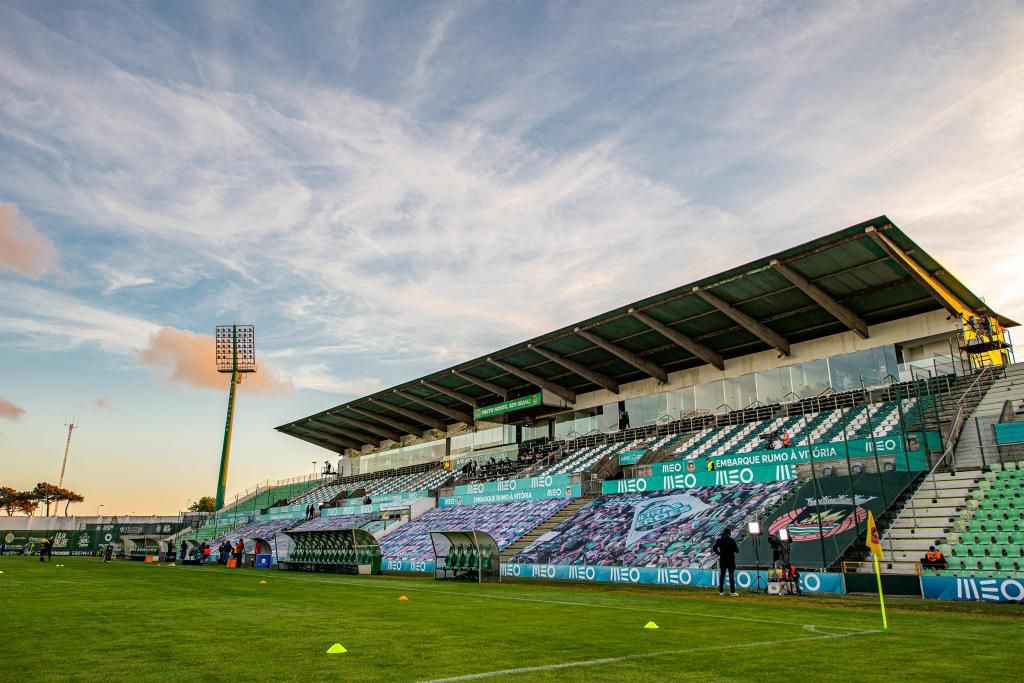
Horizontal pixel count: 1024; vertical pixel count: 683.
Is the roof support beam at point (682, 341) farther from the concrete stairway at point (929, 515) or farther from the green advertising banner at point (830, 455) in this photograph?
the concrete stairway at point (929, 515)

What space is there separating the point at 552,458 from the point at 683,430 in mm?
9221

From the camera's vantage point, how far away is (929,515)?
19625 millimetres

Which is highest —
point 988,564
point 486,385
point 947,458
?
point 486,385

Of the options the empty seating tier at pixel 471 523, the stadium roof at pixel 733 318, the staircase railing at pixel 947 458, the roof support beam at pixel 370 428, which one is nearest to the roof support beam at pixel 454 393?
the stadium roof at pixel 733 318

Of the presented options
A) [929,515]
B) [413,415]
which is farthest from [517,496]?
[413,415]

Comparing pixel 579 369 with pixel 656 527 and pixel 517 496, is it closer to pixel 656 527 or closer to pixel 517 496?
pixel 517 496

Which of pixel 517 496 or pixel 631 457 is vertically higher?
pixel 631 457

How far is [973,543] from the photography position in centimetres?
1739

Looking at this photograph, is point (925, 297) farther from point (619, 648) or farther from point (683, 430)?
point (619, 648)

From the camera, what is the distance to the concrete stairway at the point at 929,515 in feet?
60.3

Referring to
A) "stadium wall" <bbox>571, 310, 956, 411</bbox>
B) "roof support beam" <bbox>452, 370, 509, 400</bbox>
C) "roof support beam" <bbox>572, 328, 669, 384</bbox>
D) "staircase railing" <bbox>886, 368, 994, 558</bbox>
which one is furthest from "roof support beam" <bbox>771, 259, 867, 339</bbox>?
"roof support beam" <bbox>452, 370, 509, 400</bbox>

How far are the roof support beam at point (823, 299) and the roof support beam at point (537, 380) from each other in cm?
2055

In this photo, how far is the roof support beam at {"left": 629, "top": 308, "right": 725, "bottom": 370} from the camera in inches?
1458

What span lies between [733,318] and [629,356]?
28.3 feet
